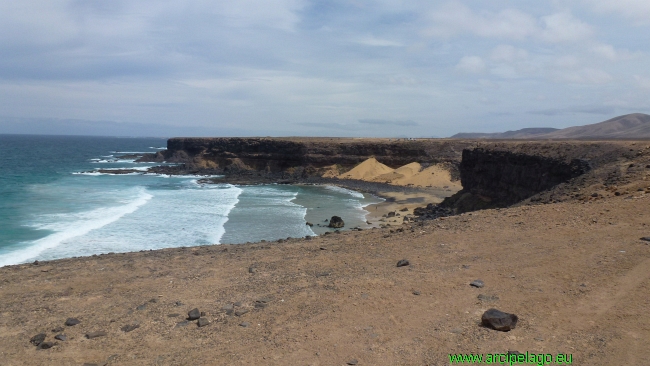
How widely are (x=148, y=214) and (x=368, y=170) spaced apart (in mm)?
27680

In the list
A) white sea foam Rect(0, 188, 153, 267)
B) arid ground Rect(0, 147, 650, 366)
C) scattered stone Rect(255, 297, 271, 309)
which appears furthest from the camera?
white sea foam Rect(0, 188, 153, 267)

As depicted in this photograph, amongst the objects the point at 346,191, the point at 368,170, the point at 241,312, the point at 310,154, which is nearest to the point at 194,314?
the point at 241,312

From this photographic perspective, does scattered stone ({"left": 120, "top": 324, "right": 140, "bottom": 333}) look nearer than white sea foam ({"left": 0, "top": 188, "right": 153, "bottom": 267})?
Yes

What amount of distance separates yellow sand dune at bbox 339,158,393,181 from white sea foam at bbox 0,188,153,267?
23537 millimetres

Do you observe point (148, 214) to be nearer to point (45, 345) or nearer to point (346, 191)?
point (346, 191)

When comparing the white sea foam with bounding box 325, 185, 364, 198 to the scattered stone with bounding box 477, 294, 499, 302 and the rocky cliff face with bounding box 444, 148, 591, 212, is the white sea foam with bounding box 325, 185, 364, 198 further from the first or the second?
the scattered stone with bounding box 477, 294, 499, 302

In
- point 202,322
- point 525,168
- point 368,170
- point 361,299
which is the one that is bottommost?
point 368,170

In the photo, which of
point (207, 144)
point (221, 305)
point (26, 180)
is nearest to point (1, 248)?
point (221, 305)

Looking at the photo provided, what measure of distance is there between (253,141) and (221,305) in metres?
53.3

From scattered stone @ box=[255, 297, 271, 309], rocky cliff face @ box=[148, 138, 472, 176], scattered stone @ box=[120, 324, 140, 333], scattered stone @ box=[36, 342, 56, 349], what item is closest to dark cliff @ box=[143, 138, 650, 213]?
rocky cliff face @ box=[148, 138, 472, 176]

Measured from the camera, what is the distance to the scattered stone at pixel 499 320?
6176 mm

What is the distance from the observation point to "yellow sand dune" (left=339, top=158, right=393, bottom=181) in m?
49.0

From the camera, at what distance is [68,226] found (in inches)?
894

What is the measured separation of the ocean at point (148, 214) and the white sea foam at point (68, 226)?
3 cm
